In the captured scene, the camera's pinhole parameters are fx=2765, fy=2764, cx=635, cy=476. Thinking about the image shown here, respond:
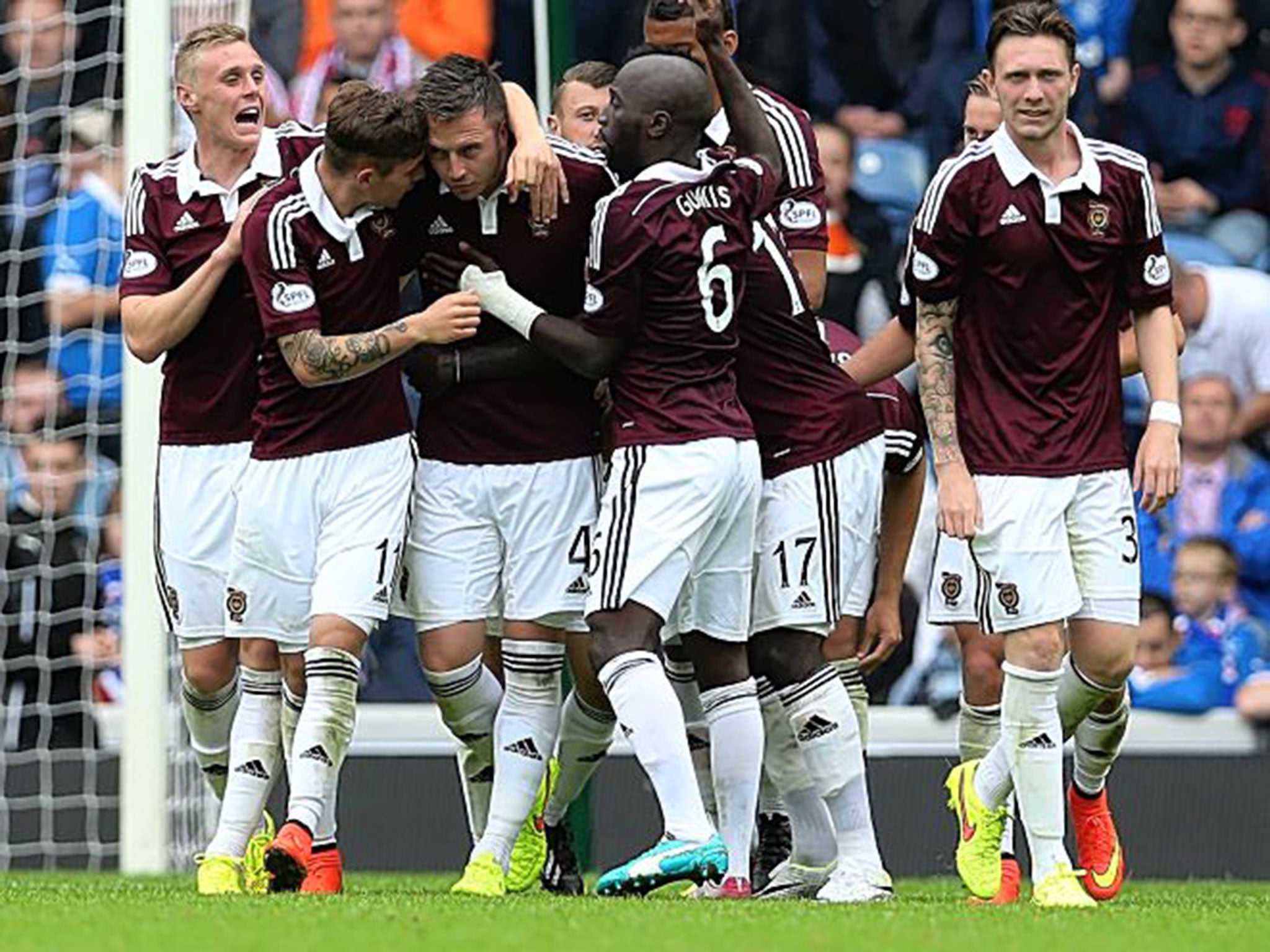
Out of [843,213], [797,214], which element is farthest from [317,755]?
[843,213]

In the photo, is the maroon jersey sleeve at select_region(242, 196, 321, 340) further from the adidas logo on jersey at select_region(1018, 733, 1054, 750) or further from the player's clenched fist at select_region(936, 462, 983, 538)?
the adidas logo on jersey at select_region(1018, 733, 1054, 750)

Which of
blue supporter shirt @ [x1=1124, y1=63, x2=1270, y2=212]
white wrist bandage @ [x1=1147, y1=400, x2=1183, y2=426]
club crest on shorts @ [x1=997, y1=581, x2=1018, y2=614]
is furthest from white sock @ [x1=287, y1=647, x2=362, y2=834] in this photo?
blue supporter shirt @ [x1=1124, y1=63, x2=1270, y2=212]

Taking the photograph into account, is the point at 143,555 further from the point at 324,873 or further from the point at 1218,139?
the point at 1218,139

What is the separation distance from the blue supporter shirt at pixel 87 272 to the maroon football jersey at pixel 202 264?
12.7 feet

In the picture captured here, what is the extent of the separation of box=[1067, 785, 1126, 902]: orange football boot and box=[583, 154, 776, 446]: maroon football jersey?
158 cm

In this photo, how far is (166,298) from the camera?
7.69 metres

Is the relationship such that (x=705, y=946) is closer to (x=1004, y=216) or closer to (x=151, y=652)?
(x=1004, y=216)

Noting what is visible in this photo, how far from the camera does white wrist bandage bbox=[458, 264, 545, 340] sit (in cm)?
722

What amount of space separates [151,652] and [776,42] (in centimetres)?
373

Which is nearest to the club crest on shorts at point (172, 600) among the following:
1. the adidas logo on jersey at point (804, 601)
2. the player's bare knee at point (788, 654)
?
the player's bare knee at point (788, 654)

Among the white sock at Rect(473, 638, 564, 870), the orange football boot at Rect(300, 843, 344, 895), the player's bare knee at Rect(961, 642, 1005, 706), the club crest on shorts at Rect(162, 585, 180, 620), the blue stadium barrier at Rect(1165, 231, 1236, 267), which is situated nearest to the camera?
the orange football boot at Rect(300, 843, 344, 895)

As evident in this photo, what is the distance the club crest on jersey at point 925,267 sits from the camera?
7223 mm

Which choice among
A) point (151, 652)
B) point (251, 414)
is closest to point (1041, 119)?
point (251, 414)

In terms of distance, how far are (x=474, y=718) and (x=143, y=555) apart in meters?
2.45
